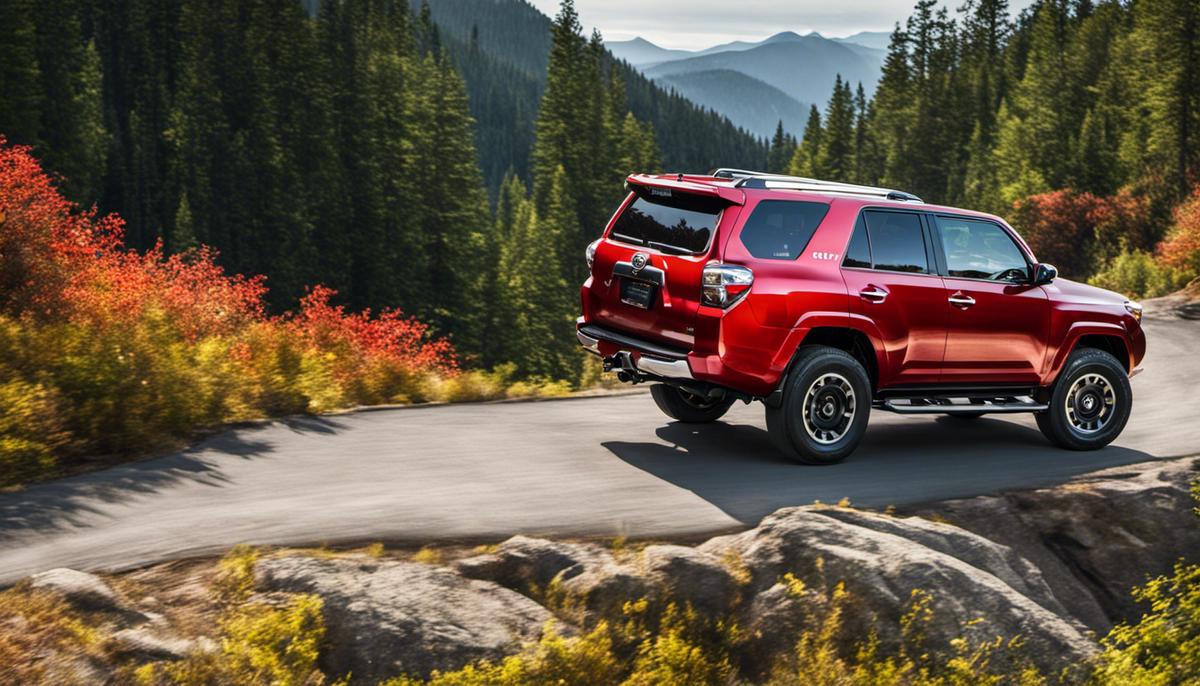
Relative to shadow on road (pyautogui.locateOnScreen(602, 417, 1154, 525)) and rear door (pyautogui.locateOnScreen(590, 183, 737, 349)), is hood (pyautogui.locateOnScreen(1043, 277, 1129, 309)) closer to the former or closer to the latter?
shadow on road (pyautogui.locateOnScreen(602, 417, 1154, 525))

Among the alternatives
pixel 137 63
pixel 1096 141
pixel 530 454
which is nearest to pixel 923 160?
pixel 1096 141

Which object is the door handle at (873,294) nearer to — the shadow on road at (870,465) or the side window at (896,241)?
the side window at (896,241)

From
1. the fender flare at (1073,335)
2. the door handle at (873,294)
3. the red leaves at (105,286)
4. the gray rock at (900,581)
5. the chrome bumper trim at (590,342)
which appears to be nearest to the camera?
the gray rock at (900,581)

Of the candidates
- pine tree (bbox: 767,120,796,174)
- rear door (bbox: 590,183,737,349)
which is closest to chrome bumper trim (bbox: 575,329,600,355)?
rear door (bbox: 590,183,737,349)

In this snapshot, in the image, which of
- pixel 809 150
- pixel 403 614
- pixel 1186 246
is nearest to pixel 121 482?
pixel 403 614

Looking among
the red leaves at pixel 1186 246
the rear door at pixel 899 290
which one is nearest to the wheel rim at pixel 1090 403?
the rear door at pixel 899 290

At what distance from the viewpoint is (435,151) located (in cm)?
6544

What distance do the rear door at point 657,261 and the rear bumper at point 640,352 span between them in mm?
77

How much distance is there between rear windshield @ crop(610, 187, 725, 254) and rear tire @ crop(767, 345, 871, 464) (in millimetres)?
1255

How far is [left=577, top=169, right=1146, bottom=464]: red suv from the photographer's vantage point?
317 inches

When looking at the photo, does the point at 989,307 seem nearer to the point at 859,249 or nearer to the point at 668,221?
the point at 859,249

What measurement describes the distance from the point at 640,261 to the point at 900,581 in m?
3.31

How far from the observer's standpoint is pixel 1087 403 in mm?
9859

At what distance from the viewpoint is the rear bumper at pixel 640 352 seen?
318 inches
